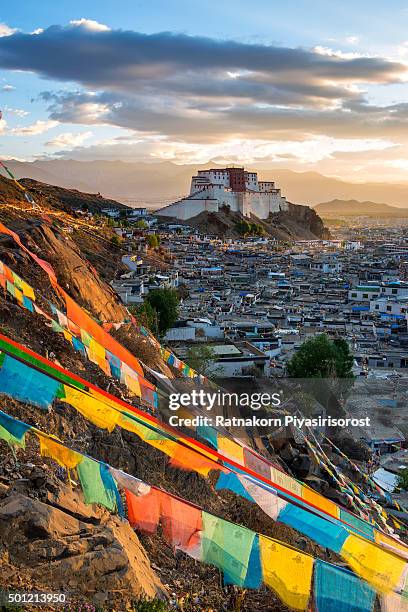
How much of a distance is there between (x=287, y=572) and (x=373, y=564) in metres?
0.89

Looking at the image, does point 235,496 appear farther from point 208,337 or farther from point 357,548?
point 208,337

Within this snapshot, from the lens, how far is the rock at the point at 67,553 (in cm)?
476

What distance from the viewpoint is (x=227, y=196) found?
89.7m

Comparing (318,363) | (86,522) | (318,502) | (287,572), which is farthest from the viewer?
(318,363)

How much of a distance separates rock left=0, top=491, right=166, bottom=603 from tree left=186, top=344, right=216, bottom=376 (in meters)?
13.3

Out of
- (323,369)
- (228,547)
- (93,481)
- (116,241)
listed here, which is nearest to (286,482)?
(228,547)

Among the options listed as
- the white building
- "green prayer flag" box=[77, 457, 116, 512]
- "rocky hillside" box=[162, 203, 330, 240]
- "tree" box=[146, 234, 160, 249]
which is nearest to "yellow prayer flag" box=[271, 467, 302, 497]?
"green prayer flag" box=[77, 457, 116, 512]

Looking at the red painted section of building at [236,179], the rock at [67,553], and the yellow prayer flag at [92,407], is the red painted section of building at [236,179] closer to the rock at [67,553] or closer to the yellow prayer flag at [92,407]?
the yellow prayer flag at [92,407]

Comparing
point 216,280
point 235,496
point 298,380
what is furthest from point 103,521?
point 216,280

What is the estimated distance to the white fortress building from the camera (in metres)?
85.9

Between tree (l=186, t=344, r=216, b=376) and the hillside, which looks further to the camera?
tree (l=186, t=344, r=216, b=376)

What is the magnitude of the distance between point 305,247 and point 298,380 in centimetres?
6678

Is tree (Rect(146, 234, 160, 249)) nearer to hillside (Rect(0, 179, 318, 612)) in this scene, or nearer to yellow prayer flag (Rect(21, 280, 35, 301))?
yellow prayer flag (Rect(21, 280, 35, 301))

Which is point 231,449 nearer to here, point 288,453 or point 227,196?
point 288,453
